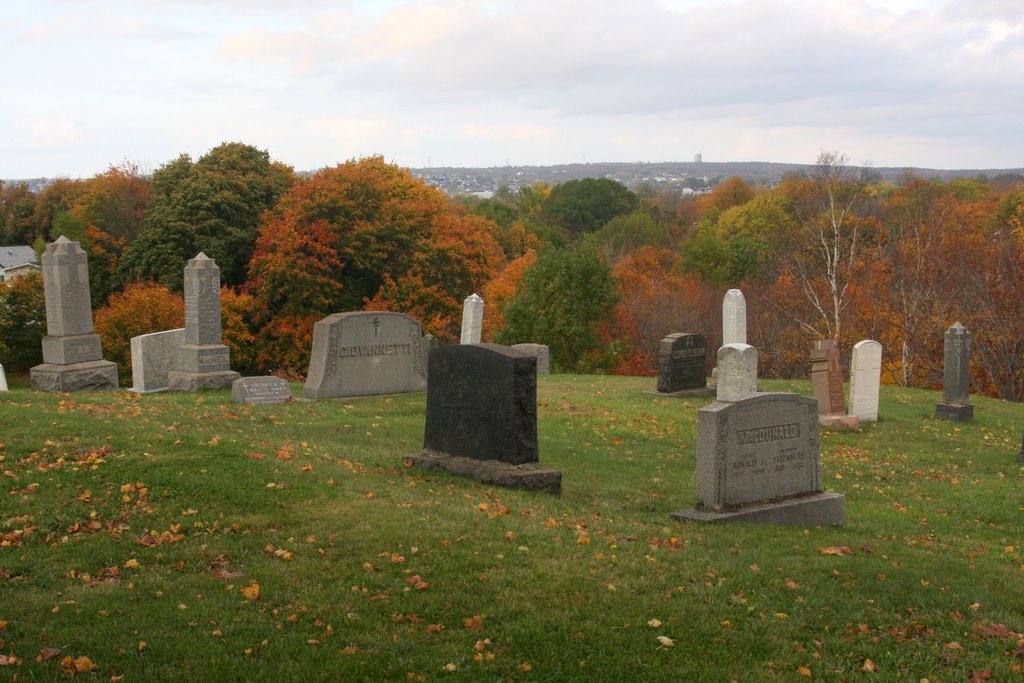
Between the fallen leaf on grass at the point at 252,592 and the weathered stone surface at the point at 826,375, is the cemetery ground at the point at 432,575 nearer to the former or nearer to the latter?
the fallen leaf on grass at the point at 252,592

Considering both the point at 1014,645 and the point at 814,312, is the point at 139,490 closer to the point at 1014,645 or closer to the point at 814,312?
the point at 1014,645

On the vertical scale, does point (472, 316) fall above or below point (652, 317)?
above

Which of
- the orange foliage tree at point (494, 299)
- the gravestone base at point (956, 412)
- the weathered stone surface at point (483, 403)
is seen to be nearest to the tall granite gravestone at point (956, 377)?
the gravestone base at point (956, 412)

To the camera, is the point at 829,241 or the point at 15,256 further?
the point at 15,256

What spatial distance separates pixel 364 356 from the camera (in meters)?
18.5

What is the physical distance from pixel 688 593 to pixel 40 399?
41.0 ft

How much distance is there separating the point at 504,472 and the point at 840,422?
10.7 m

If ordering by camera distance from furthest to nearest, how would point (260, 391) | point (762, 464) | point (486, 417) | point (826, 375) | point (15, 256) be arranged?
point (15, 256), point (826, 375), point (260, 391), point (486, 417), point (762, 464)

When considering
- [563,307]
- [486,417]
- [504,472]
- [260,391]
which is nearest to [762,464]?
[504,472]

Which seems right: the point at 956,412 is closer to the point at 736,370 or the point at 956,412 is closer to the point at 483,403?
the point at 736,370

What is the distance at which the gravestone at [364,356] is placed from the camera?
18.2 m

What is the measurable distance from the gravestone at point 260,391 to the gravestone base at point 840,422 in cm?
1044

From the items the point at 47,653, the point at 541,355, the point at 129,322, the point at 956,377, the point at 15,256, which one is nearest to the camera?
the point at 47,653

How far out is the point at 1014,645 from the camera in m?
6.26
